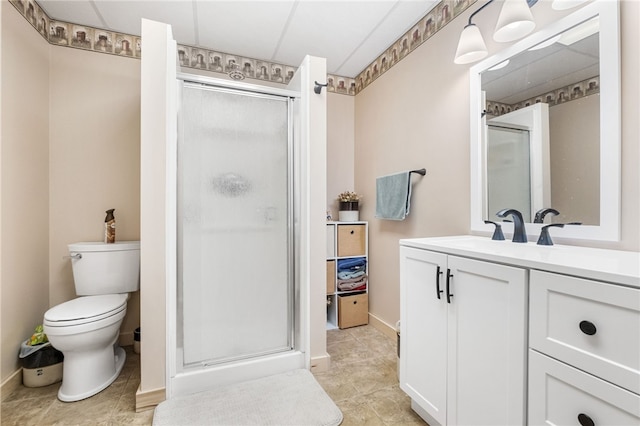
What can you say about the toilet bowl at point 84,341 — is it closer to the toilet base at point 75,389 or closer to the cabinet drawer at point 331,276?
the toilet base at point 75,389

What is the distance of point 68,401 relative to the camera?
160 centimetres

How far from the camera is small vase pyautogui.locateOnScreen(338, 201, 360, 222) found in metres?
2.79

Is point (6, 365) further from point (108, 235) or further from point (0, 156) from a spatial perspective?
point (0, 156)

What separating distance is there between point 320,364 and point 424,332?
860 millimetres

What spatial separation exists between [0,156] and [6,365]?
1189 mm

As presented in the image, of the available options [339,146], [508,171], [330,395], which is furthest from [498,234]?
[339,146]

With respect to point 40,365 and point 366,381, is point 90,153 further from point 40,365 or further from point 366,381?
point 366,381

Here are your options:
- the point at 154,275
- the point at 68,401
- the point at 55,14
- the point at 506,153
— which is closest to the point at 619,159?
the point at 506,153

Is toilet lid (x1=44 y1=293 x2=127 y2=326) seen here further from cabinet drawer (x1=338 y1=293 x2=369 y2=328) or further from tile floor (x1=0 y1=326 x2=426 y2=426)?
cabinet drawer (x1=338 y1=293 x2=369 y2=328)

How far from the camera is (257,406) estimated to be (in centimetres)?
154

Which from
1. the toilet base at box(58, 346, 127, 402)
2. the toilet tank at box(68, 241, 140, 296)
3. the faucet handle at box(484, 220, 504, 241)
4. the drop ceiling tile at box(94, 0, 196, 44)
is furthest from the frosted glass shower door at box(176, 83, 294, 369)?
the faucet handle at box(484, 220, 504, 241)

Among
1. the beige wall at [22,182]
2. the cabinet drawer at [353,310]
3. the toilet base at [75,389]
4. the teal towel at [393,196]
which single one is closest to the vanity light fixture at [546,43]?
the teal towel at [393,196]

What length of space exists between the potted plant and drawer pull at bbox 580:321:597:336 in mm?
2053

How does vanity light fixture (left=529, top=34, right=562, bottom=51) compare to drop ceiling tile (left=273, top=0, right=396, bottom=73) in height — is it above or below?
below
